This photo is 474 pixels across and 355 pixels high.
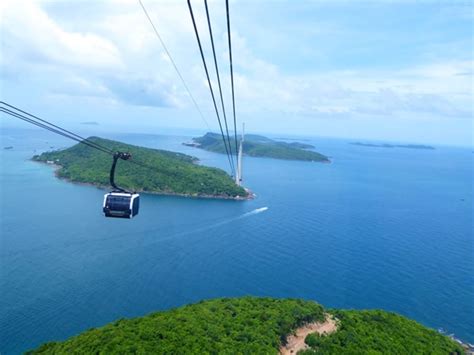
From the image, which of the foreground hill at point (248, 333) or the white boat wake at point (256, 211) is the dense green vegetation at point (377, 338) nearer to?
the foreground hill at point (248, 333)

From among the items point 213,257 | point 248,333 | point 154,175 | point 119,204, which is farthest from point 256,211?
point 119,204

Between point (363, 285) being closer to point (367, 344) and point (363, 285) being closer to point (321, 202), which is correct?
point (367, 344)

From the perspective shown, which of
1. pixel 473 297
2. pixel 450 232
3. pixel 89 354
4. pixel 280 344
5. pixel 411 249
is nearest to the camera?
pixel 89 354

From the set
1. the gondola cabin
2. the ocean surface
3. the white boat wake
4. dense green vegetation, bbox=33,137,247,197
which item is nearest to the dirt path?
the ocean surface

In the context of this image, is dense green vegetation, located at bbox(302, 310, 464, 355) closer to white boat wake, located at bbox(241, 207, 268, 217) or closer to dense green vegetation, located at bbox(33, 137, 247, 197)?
white boat wake, located at bbox(241, 207, 268, 217)

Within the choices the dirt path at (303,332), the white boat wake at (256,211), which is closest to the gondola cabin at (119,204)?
the dirt path at (303,332)

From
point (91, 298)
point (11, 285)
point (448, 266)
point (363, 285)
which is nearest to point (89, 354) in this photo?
point (91, 298)

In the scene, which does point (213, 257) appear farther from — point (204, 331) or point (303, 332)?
point (204, 331)
